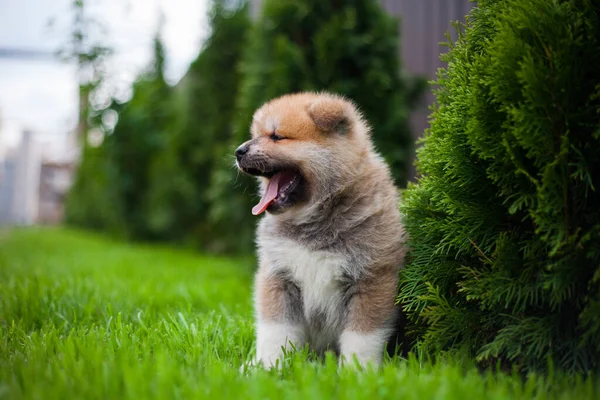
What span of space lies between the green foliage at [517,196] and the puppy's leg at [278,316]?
21.3 inches

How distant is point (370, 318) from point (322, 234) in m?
0.45

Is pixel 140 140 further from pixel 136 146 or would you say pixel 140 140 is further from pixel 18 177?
pixel 18 177

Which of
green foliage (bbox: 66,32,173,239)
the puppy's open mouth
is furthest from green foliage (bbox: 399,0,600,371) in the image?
green foliage (bbox: 66,32,173,239)

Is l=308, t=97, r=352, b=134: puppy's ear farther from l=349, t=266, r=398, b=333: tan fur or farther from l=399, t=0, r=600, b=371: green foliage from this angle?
l=349, t=266, r=398, b=333: tan fur

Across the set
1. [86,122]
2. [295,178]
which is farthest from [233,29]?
[295,178]

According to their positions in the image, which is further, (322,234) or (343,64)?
(343,64)

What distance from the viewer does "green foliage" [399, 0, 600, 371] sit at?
69.8 inches

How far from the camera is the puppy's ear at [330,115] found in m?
2.53

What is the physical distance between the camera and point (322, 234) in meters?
2.43

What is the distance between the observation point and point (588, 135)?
70.1 inches

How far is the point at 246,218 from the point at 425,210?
12.0 feet

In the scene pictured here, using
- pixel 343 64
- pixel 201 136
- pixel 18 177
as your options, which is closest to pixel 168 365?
pixel 343 64

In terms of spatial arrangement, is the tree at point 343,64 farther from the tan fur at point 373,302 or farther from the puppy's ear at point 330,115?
the tan fur at point 373,302

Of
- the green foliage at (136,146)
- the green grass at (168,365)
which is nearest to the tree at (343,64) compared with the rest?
the green grass at (168,365)
